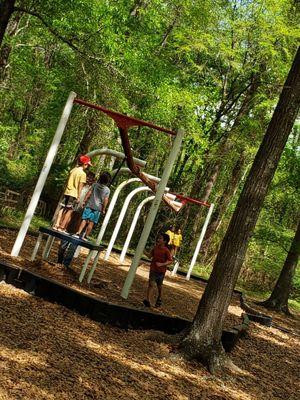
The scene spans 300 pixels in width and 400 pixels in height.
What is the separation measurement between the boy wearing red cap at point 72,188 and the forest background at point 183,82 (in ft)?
12.1

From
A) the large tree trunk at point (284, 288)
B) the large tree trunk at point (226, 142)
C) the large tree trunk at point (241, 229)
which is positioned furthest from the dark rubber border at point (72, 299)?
the large tree trunk at point (226, 142)

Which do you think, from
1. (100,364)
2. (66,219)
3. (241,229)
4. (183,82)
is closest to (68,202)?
(66,219)

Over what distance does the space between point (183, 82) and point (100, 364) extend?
60.0 ft

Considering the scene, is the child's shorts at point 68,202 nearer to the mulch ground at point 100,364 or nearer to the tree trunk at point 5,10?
the mulch ground at point 100,364

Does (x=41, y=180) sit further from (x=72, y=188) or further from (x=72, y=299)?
(x=72, y=299)

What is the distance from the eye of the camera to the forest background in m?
13.7

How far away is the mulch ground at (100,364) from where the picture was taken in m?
4.59

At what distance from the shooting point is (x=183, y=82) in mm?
22203

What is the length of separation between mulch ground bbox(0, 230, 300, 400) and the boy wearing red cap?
3.39 ft

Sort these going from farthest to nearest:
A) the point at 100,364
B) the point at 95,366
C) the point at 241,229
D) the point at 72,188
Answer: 1. the point at 72,188
2. the point at 241,229
3. the point at 100,364
4. the point at 95,366

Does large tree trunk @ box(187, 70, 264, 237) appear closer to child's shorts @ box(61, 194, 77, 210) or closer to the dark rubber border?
child's shorts @ box(61, 194, 77, 210)

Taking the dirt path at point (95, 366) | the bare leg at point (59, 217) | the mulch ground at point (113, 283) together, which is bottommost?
the dirt path at point (95, 366)

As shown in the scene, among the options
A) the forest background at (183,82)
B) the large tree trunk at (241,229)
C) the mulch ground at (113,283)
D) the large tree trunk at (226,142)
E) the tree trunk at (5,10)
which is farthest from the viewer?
the large tree trunk at (226,142)

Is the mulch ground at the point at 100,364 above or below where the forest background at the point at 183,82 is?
below
